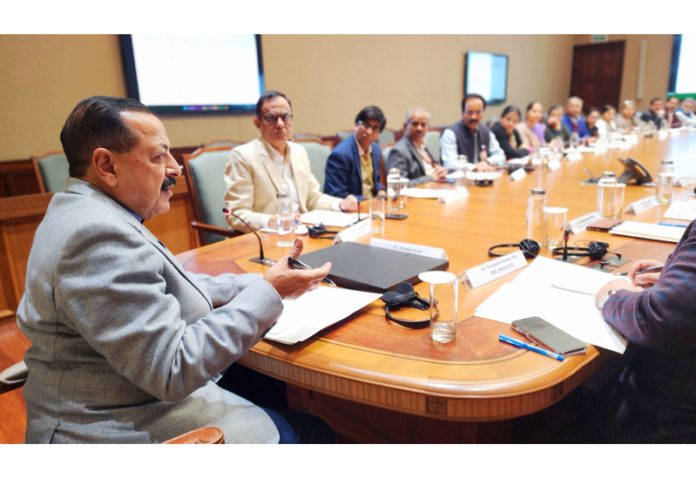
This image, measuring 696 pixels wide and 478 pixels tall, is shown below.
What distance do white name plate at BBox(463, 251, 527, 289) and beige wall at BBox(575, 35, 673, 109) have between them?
940 cm

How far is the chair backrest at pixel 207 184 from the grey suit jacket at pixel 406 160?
1.20 meters

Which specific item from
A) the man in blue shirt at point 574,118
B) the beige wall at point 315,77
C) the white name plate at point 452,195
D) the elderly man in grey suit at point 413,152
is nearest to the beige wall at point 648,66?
the beige wall at point 315,77

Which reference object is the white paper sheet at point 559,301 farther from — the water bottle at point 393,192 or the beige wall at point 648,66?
the beige wall at point 648,66

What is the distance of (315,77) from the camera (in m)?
5.04

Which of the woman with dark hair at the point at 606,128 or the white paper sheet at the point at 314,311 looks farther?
the woman with dark hair at the point at 606,128

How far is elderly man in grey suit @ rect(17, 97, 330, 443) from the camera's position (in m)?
0.76

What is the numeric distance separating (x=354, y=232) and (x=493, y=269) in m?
0.53

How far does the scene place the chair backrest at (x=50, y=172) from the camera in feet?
9.20

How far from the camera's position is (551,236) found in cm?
160

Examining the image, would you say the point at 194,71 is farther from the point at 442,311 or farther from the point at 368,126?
the point at 442,311

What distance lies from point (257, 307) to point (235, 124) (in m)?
3.72
